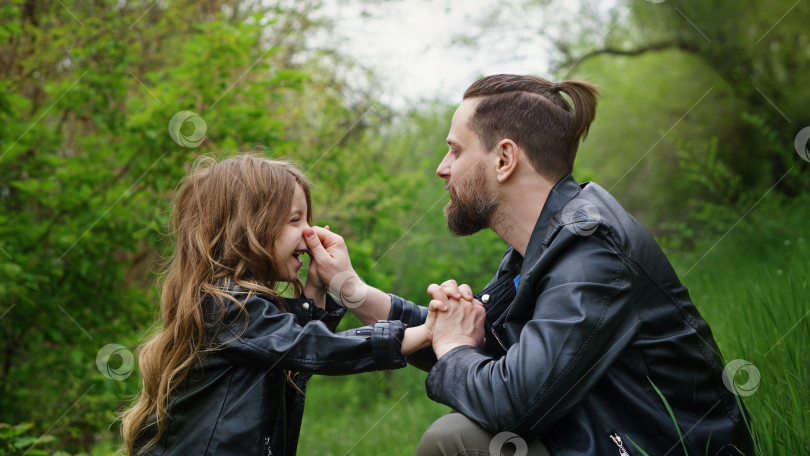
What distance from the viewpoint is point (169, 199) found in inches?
194

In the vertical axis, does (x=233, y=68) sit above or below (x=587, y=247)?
above

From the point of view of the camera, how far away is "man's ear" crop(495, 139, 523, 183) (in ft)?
8.41

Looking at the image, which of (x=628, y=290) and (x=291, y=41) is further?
(x=291, y=41)

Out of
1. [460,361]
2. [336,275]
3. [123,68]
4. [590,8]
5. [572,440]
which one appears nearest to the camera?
[572,440]

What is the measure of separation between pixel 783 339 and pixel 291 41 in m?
5.82

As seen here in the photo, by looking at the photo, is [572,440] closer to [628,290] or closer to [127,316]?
[628,290]

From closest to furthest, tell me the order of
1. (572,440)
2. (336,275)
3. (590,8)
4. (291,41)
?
(572,440)
(336,275)
(291,41)
(590,8)

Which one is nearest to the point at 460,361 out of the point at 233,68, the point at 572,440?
the point at 572,440

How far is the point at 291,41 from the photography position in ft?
23.3
